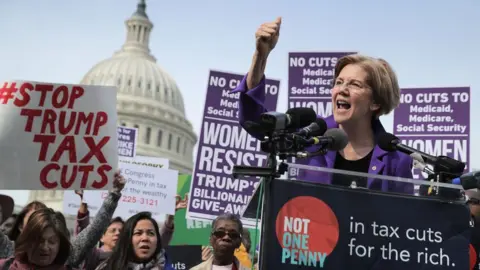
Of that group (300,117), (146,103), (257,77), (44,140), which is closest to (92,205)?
(44,140)

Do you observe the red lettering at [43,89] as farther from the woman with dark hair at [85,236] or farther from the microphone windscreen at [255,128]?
the microphone windscreen at [255,128]

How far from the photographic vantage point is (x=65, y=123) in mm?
6004

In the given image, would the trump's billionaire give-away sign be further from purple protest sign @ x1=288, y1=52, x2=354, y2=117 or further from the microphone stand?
the microphone stand

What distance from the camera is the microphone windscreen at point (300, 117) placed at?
2551mm

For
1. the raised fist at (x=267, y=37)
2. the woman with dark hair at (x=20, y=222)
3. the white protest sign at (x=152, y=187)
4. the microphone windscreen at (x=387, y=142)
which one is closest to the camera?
the microphone windscreen at (x=387, y=142)

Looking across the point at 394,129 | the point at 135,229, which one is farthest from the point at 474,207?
the point at 394,129

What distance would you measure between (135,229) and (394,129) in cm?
561

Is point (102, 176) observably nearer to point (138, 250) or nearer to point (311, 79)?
point (138, 250)

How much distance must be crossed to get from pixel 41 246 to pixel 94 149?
63.7 inches

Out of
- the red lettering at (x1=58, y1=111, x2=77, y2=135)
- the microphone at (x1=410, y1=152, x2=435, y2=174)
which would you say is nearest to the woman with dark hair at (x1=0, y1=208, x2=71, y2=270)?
the red lettering at (x1=58, y1=111, x2=77, y2=135)

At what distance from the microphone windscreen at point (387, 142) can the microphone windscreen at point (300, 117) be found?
317mm

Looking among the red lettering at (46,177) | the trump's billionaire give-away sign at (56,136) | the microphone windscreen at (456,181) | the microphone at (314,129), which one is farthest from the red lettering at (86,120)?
the microphone windscreen at (456,181)

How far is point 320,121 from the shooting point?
9.13 feet

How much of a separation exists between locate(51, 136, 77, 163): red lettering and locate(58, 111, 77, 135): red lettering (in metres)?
0.06
